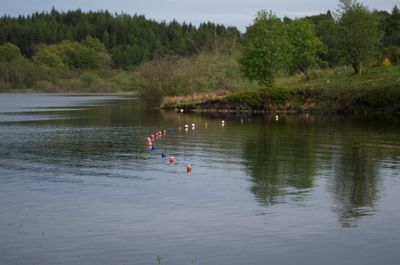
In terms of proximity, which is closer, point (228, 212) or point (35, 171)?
point (228, 212)

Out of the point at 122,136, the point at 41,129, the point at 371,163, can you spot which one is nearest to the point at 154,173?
the point at 371,163

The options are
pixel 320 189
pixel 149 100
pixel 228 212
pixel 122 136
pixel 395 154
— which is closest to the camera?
pixel 228 212

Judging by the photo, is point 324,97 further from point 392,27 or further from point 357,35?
point 392,27

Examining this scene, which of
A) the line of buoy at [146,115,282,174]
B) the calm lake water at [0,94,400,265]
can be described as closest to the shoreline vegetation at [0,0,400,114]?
the line of buoy at [146,115,282,174]

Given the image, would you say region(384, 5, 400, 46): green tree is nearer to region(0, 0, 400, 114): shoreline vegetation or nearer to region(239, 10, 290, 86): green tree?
region(0, 0, 400, 114): shoreline vegetation

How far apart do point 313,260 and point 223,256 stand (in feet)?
7.71

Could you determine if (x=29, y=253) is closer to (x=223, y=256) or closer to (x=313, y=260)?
(x=223, y=256)

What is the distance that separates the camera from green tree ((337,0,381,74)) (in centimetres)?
7769

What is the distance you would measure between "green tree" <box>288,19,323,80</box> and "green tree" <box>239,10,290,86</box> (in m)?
1.80

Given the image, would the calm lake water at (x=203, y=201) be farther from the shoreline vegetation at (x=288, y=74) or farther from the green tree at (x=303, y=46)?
the green tree at (x=303, y=46)

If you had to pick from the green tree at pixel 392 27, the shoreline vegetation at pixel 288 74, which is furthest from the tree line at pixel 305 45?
the green tree at pixel 392 27

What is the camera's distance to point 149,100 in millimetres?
92375

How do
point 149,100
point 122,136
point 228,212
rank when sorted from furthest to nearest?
point 149,100, point 122,136, point 228,212

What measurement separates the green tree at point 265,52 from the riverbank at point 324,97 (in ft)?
9.52
